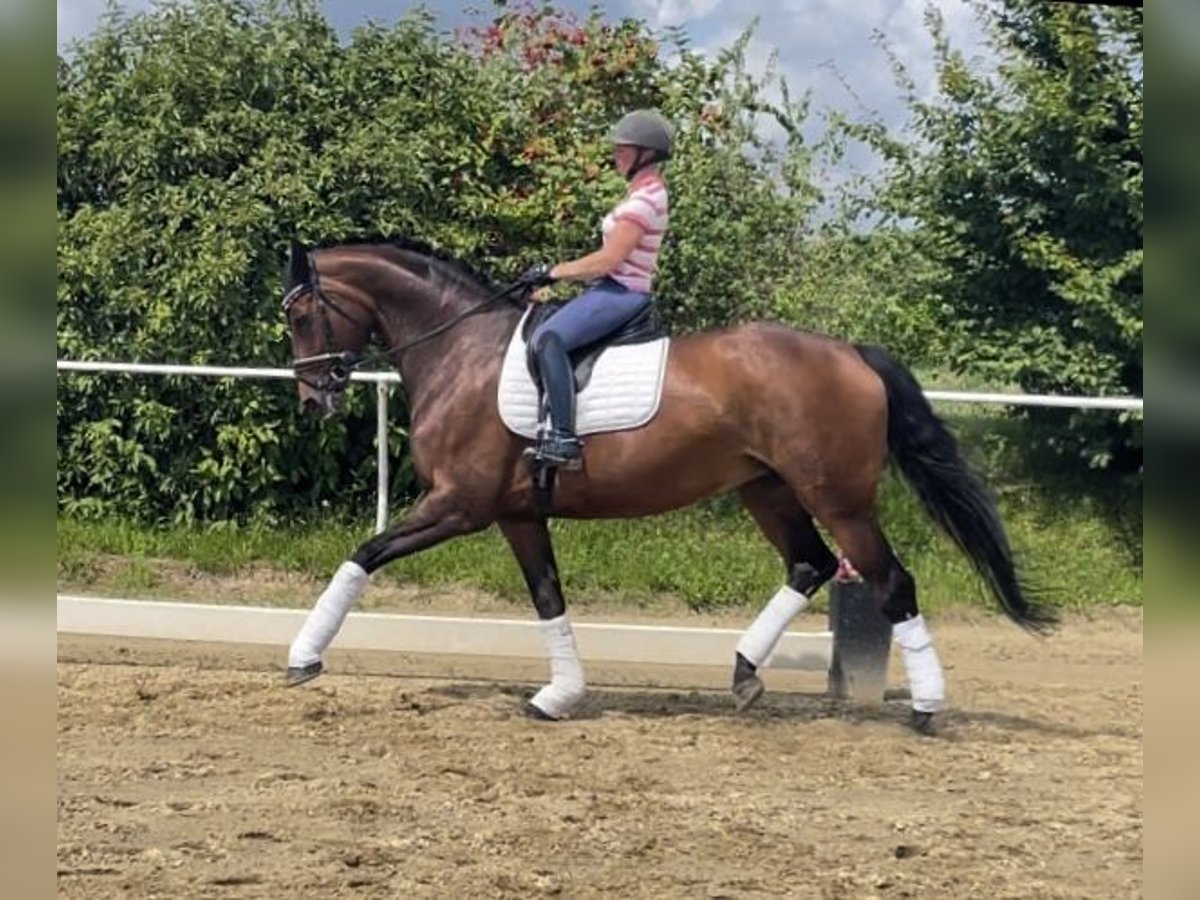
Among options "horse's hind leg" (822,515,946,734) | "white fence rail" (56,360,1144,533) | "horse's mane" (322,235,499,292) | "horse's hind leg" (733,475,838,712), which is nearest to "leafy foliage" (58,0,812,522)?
"white fence rail" (56,360,1144,533)

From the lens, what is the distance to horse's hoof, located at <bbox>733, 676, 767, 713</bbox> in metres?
5.63

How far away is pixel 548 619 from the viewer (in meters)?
5.63

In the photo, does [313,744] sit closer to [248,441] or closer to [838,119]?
[248,441]

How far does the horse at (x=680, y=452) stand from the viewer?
17.6 feet

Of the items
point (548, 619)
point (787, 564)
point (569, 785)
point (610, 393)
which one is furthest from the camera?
point (787, 564)

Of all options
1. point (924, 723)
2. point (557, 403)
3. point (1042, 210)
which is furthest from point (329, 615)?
point (1042, 210)

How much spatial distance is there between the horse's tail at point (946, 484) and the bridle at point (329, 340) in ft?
5.20

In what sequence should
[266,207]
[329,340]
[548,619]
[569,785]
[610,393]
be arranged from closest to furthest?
[569,785] < [610,393] < [548,619] < [329,340] < [266,207]

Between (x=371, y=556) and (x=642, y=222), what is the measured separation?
171 centimetres

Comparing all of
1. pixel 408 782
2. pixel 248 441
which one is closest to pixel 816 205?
pixel 248 441

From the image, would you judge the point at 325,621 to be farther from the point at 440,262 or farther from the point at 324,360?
the point at 440,262

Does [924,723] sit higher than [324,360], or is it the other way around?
[324,360]

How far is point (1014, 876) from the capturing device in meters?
3.66

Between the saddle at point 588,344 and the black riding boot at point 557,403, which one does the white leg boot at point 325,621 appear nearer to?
the black riding boot at point 557,403
